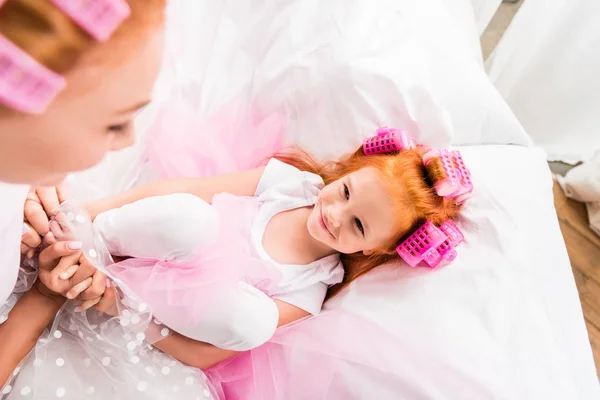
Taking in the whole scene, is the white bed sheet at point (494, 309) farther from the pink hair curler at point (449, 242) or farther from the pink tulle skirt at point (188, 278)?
the pink tulle skirt at point (188, 278)

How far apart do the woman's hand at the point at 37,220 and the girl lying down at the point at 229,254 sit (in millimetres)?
32

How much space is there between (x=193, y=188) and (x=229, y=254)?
17 centimetres

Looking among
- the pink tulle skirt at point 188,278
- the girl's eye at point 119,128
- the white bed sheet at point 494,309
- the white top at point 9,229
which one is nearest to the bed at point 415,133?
the white bed sheet at point 494,309

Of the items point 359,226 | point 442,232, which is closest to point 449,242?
point 442,232

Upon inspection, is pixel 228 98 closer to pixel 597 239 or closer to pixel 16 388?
pixel 16 388

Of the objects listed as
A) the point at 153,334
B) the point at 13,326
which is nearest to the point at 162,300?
the point at 153,334

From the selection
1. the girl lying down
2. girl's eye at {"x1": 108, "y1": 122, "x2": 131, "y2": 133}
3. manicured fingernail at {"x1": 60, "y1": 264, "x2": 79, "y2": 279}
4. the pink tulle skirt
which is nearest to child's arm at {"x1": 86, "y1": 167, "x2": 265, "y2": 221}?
the girl lying down

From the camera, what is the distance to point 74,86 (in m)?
0.21

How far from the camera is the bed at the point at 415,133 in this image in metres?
0.67

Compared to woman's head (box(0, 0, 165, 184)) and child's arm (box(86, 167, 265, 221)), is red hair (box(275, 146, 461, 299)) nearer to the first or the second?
child's arm (box(86, 167, 265, 221))

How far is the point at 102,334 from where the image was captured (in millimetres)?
572

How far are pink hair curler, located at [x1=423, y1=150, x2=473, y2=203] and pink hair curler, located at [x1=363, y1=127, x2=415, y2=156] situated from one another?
40mm

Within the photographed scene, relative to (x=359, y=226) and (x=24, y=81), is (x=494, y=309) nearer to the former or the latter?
(x=359, y=226)

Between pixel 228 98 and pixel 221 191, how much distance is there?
0.20 metres
